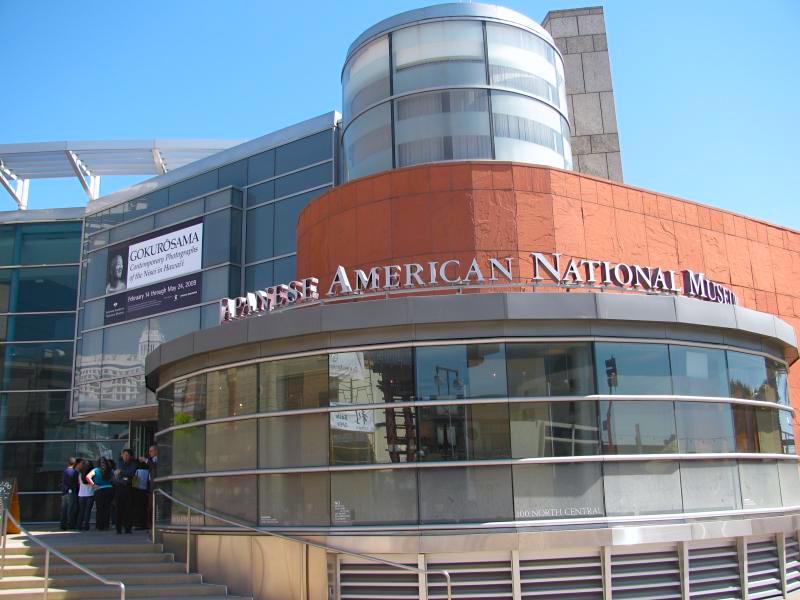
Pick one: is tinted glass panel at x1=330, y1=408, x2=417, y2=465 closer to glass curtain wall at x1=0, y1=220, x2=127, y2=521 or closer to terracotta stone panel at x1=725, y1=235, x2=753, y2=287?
terracotta stone panel at x1=725, y1=235, x2=753, y2=287

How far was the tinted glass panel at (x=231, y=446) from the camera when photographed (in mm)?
13656

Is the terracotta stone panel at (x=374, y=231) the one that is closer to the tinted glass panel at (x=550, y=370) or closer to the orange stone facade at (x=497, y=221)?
the orange stone facade at (x=497, y=221)

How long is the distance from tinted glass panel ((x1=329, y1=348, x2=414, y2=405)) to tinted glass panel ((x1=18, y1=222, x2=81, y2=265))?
2287 centimetres

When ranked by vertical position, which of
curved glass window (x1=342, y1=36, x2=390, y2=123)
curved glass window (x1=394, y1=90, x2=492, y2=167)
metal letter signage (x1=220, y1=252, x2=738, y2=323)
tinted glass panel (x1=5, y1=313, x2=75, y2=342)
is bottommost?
metal letter signage (x1=220, y1=252, x2=738, y2=323)

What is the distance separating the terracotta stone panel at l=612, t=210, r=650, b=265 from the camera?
15.8 m

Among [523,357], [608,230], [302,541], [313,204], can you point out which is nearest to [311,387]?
[302,541]

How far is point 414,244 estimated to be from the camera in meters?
15.1

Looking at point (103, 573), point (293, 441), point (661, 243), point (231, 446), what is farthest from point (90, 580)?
point (661, 243)

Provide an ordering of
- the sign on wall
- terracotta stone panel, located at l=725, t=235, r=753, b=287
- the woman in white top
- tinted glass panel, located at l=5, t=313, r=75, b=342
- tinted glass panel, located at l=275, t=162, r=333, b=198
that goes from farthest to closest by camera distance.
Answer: tinted glass panel, located at l=5, t=313, r=75, b=342 < the sign on wall < tinted glass panel, located at l=275, t=162, r=333, b=198 < the woman in white top < terracotta stone panel, located at l=725, t=235, r=753, b=287

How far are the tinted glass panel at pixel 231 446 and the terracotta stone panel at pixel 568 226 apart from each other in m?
6.57

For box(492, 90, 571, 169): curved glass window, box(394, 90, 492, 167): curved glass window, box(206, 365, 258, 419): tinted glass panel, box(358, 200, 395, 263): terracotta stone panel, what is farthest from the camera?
box(492, 90, 571, 169): curved glass window

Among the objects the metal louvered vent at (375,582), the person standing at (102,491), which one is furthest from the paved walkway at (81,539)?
the metal louvered vent at (375,582)

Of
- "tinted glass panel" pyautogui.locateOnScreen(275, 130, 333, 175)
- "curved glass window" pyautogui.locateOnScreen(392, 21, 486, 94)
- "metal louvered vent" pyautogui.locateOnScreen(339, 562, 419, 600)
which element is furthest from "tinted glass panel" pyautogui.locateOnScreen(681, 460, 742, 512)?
"tinted glass panel" pyautogui.locateOnScreen(275, 130, 333, 175)

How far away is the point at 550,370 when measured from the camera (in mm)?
12539
